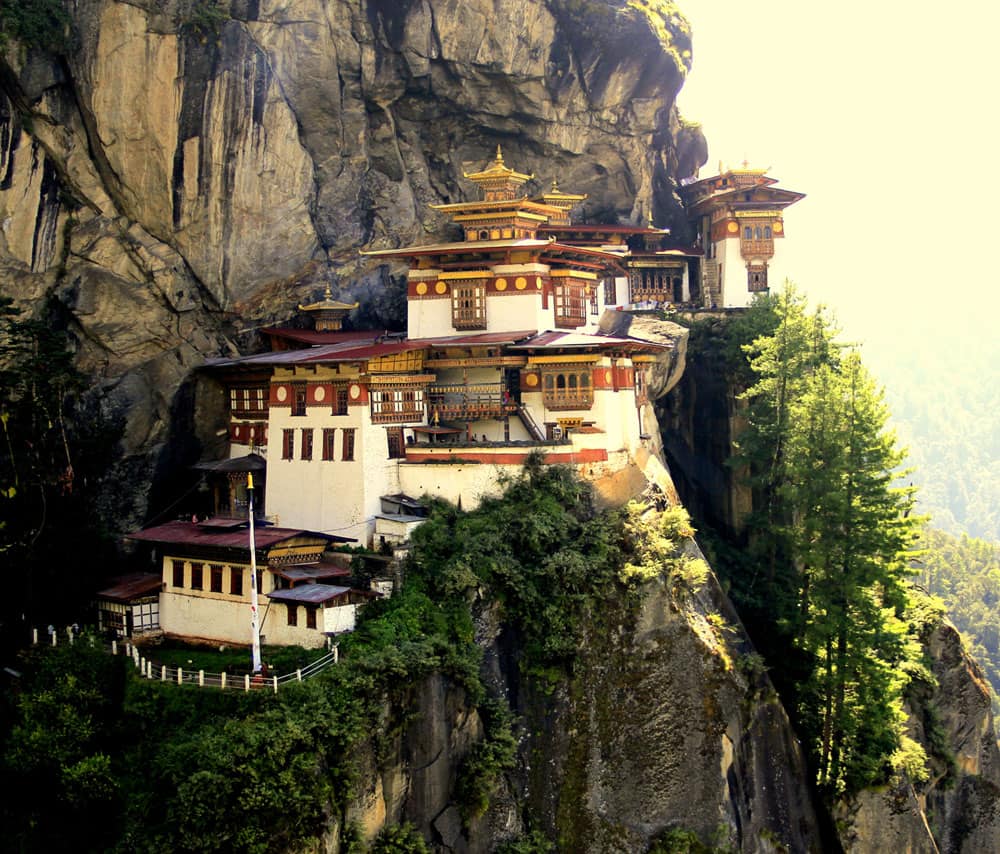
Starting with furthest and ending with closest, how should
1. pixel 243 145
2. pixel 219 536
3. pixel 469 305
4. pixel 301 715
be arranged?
pixel 469 305
pixel 243 145
pixel 219 536
pixel 301 715

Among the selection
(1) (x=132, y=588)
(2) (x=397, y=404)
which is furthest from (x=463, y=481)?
(1) (x=132, y=588)

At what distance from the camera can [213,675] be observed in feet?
107

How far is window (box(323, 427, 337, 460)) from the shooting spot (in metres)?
41.4

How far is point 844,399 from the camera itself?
136 ft

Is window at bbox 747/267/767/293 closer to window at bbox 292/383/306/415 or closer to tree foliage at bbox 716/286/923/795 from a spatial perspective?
tree foliage at bbox 716/286/923/795

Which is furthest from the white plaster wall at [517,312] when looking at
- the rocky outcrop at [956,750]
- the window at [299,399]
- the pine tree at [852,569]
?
the rocky outcrop at [956,750]

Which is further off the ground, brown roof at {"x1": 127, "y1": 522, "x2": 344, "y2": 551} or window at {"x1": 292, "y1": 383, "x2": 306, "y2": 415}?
window at {"x1": 292, "y1": 383, "x2": 306, "y2": 415}

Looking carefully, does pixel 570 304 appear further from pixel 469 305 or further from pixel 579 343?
pixel 579 343

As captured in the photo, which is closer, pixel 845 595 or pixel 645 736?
pixel 645 736

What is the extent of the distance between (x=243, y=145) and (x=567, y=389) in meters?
15.7

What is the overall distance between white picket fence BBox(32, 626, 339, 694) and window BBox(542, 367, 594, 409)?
14834mm

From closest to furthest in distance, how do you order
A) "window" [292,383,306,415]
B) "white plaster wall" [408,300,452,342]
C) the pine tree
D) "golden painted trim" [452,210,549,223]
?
1. the pine tree
2. "window" [292,383,306,415]
3. "white plaster wall" [408,300,452,342]
4. "golden painted trim" [452,210,549,223]

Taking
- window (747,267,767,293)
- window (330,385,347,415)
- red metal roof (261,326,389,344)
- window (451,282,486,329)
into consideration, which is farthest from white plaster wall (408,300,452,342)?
window (747,267,767,293)

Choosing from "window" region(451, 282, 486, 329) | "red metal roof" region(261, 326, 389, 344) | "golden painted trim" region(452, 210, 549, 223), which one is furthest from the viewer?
"golden painted trim" region(452, 210, 549, 223)
